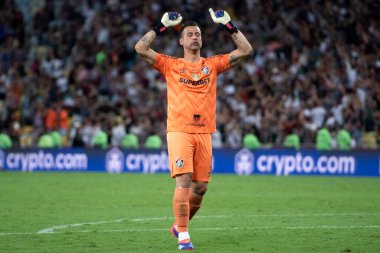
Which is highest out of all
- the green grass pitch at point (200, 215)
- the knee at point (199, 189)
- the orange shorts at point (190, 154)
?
the orange shorts at point (190, 154)

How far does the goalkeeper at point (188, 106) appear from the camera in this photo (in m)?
10.7

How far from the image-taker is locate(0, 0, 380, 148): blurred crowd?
91.7 feet

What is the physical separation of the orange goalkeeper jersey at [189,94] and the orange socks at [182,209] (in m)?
0.76

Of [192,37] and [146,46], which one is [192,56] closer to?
[192,37]

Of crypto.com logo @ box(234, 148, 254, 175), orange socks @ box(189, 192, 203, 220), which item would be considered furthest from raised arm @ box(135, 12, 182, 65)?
crypto.com logo @ box(234, 148, 254, 175)

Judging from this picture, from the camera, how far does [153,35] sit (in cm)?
1096

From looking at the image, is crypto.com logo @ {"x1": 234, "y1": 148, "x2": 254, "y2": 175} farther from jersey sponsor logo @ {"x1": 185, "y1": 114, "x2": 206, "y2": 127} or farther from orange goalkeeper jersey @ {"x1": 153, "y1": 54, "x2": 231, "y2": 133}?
jersey sponsor logo @ {"x1": 185, "y1": 114, "x2": 206, "y2": 127}

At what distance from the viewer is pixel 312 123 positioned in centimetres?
2750

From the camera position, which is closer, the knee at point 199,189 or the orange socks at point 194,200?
the knee at point 199,189

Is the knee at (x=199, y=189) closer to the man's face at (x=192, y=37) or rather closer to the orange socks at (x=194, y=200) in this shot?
the orange socks at (x=194, y=200)

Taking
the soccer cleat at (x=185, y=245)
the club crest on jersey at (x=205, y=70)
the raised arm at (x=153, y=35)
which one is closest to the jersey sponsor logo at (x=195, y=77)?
the club crest on jersey at (x=205, y=70)

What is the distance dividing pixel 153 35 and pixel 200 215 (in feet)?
15.6

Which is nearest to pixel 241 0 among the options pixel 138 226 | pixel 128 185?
pixel 128 185

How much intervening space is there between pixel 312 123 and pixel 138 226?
15.1 m
